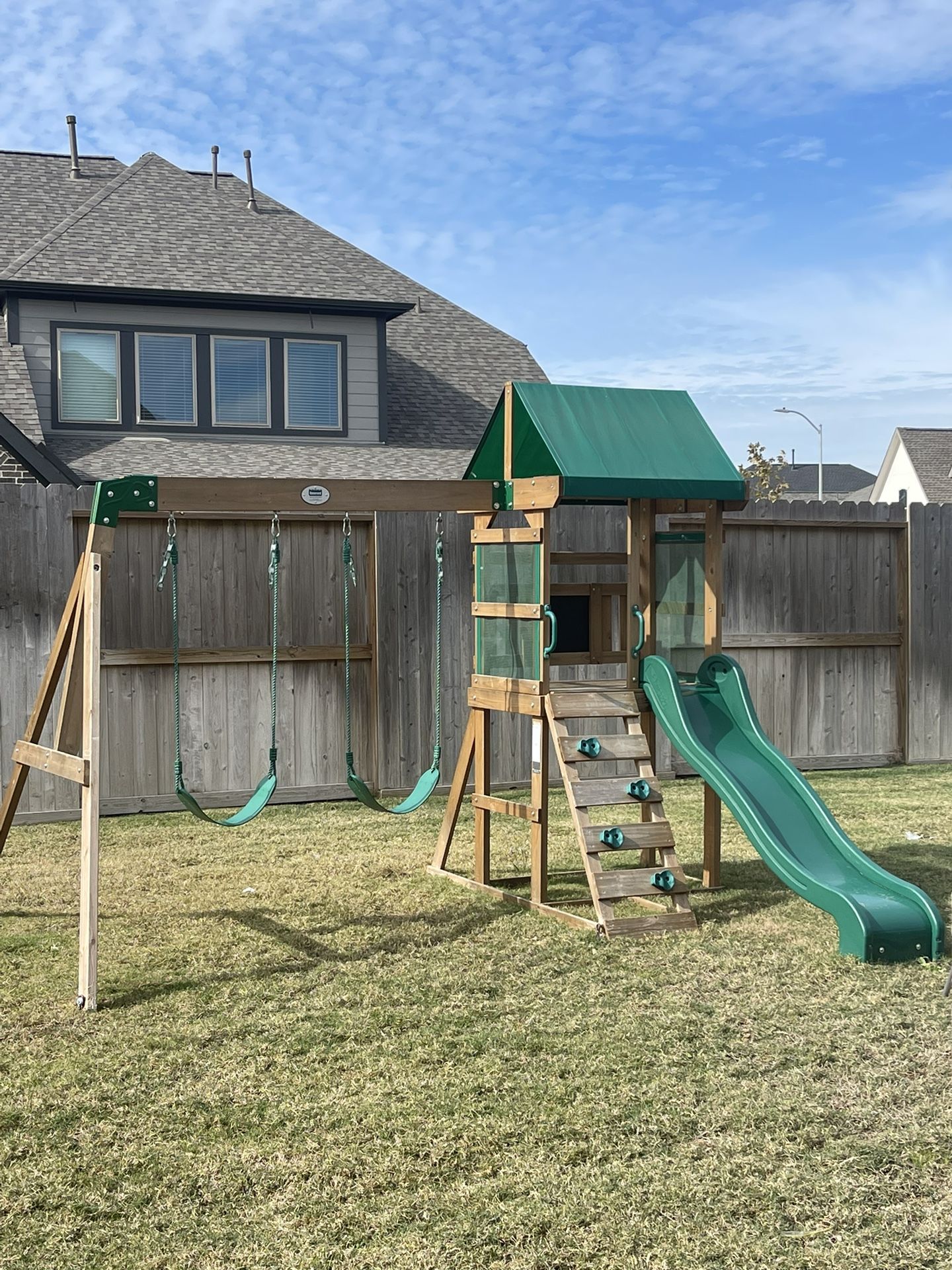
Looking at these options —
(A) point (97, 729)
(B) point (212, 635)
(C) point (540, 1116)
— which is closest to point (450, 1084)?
(C) point (540, 1116)

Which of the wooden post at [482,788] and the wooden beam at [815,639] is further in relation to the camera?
the wooden beam at [815,639]

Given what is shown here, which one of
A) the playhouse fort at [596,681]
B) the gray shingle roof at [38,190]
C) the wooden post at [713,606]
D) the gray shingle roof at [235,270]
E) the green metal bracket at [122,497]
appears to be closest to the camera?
the green metal bracket at [122,497]

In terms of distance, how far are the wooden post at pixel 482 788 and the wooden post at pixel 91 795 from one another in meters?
2.34

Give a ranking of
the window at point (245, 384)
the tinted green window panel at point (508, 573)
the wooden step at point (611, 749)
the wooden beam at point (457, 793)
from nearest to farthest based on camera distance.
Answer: the wooden step at point (611, 749), the tinted green window panel at point (508, 573), the wooden beam at point (457, 793), the window at point (245, 384)

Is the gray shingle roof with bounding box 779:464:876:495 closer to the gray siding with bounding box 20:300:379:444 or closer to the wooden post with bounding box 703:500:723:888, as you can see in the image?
the gray siding with bounding box 20:300:379:444

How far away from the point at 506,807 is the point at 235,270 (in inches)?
407

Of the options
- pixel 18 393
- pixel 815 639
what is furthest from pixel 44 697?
pixel 18 393

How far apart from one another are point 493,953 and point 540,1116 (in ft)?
6.06

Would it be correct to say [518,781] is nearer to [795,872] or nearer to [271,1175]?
[795,872]

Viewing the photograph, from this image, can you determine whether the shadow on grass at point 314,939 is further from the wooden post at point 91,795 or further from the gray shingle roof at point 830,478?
the gray shingle roof at point 830,478

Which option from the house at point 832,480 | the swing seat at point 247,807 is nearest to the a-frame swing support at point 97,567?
the swing seat at point 247,807

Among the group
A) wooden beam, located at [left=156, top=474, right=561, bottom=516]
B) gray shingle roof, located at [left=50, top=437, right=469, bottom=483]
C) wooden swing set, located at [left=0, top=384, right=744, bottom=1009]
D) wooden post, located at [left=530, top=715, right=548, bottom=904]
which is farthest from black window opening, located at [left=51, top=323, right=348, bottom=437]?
wooden post, located at [left=530, top=715, right=548, bottom=904]

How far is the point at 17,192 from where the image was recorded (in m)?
16.9

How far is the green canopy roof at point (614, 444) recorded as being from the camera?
6.72 m
